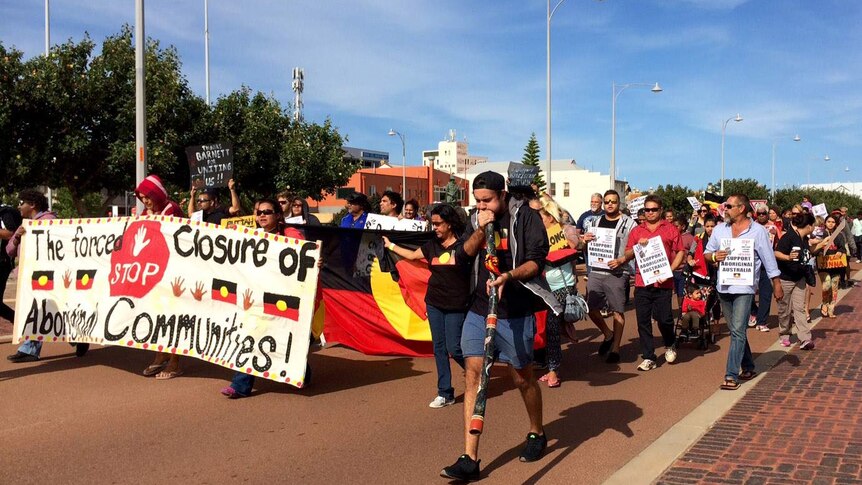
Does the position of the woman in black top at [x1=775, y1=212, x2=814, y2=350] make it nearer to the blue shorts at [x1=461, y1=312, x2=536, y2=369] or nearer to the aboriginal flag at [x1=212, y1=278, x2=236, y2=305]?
the blue shorts at [x1=461, y1=312, x2=536, y2=369]

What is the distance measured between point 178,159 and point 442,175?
72.1 meters

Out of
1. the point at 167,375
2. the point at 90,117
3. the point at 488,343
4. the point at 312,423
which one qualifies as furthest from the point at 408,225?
the point at 90,117

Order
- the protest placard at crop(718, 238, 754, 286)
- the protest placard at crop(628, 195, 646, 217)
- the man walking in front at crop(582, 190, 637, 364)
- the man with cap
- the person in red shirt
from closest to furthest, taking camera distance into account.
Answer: the protest placard at crop(718, 238, 754, 286) < the person in red shirt < the man walking in front at crop(582, 190, 637, 364) < the man with cap < the protest placard at crop(628, 195, 646, 217)

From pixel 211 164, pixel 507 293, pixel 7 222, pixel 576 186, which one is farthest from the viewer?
pixel 576 186

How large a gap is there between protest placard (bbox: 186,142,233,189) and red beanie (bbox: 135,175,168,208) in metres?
3.29

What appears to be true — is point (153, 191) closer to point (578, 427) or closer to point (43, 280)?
point (43, 280)

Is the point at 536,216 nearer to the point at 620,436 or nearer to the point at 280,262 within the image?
the point at 620,436

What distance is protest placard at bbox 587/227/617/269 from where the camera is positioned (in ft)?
27.4

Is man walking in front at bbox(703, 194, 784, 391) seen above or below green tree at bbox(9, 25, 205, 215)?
below

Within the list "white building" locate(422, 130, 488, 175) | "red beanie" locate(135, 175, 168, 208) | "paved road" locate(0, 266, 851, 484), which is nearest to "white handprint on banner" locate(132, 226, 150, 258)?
"red beanie" locate(135, 175, 168, 208)

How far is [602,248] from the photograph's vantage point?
8.41 metres

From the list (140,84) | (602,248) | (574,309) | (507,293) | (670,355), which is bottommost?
(670,355)

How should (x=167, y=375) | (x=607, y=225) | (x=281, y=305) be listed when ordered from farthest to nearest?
1. (x=607, y=225)
2. (x=167, y=375)
3. (x=281, y=305)

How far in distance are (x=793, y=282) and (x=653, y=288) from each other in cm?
288
